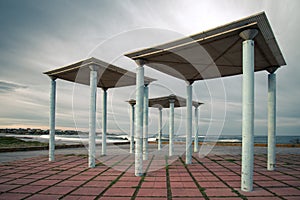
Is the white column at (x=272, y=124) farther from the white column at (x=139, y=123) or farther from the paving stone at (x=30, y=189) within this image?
the paving stone at (x=30, y=189)

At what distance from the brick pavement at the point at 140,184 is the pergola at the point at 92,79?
7.43 feet

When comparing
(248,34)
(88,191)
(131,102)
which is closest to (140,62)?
(248,34)

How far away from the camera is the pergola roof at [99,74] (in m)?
10.5

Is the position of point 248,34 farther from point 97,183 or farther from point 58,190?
point 58,190

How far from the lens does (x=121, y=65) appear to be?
442 inches

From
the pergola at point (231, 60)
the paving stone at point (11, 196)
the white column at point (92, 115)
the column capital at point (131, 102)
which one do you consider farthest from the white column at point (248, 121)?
the column capital at point (131, 102)

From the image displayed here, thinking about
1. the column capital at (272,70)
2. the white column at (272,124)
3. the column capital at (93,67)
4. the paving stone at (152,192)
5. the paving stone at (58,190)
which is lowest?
the paving stone at (58,190)

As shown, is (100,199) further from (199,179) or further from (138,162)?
(199,179)

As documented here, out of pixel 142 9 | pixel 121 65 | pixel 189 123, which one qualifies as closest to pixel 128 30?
pixel 142 9

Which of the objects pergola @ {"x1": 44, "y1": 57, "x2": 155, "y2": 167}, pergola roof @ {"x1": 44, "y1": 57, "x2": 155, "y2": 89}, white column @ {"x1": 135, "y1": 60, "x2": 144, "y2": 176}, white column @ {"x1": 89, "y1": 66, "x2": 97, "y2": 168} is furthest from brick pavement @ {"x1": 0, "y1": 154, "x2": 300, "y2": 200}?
pergola roof @ {"x1": 44, "y1": 57, "x2": 155, "y2": 89}

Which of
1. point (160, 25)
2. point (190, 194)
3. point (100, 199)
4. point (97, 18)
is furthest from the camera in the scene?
point (97, 18)

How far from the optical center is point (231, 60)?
9.39 metres

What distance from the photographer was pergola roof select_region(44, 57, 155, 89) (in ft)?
34.3

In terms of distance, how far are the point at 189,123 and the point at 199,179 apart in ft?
12.4
